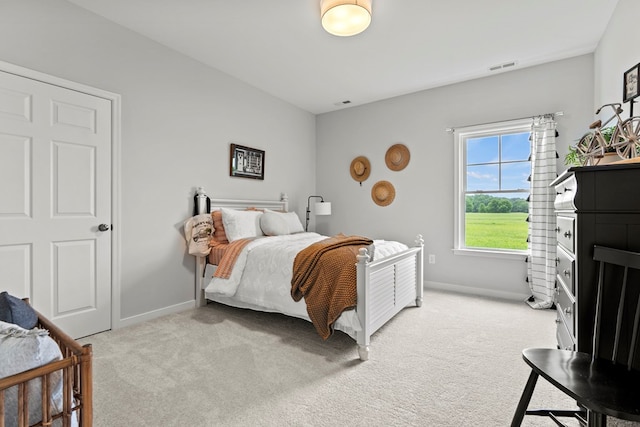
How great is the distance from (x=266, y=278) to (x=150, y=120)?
1961mm

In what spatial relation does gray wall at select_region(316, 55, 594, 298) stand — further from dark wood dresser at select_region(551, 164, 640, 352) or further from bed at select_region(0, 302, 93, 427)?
bed at select_region(0, 302, 93, 427)

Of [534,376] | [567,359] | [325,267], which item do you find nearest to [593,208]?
[567,359]

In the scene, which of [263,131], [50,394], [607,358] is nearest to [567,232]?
[607,358]

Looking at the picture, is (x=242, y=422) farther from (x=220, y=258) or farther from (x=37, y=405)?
(x=220, y=258)

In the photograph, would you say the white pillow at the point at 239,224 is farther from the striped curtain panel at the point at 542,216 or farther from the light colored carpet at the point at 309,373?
the striped curtain panel at the point at 542,216

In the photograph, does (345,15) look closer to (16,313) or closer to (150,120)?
(150,120)

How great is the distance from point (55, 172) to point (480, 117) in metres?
4.49

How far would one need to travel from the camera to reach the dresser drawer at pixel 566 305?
143 centimetres

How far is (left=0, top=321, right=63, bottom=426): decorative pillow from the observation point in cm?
86

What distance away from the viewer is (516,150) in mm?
3809

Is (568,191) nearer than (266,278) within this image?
Yes

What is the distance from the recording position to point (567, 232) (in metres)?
1.55

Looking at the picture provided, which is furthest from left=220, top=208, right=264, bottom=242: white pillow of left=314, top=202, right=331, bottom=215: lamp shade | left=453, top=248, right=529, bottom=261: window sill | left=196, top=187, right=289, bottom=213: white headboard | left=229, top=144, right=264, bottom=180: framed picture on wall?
left=453, top=248, right=529, bottom=261: window sill

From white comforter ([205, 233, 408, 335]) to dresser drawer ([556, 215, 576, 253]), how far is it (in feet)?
3.97
